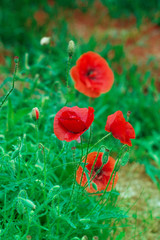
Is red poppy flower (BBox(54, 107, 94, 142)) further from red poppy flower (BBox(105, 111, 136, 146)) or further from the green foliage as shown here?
the green foliage

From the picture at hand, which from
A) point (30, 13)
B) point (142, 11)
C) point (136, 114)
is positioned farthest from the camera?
point (142, 11)

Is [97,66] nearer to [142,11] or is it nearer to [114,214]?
[114,214]

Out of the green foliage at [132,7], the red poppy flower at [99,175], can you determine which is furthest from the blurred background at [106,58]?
the red poppy flower at [99,175]

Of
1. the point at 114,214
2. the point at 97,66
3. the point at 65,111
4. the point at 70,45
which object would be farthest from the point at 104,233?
the point at 97,66

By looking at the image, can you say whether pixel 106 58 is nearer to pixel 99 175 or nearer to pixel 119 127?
pixel 99 175

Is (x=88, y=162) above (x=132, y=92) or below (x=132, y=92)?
below
